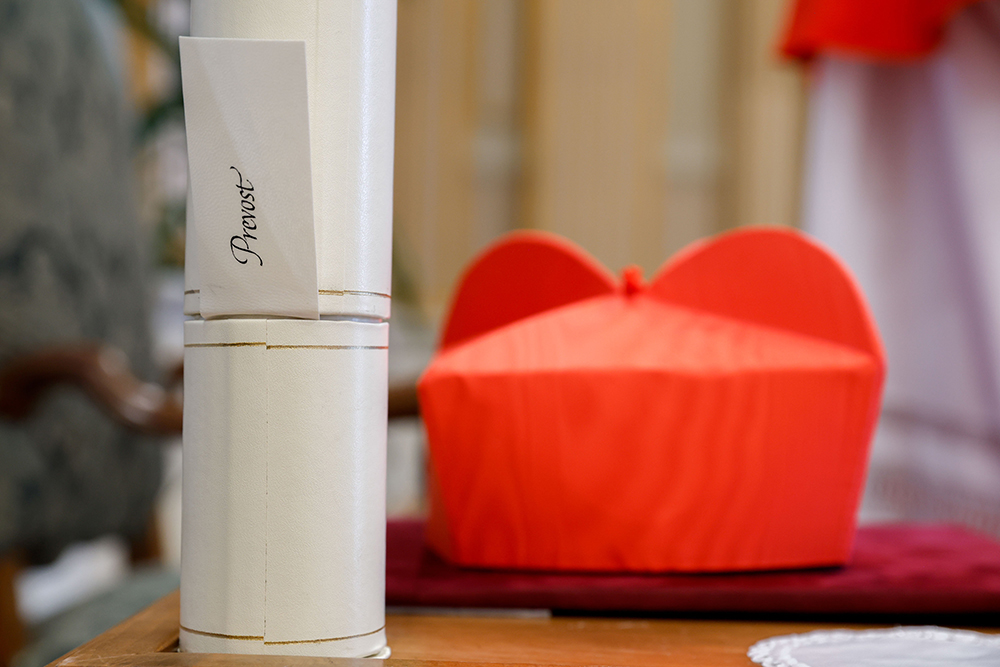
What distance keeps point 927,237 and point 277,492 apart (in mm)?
1134

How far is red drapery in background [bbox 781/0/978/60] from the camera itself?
1.01m

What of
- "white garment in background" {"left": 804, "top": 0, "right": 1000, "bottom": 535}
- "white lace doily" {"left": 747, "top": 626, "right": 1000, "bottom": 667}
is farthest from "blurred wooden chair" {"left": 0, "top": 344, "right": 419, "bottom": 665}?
"white garment in background" {"left": 804, "top": 0, "right": 1000, "bottom": 535}

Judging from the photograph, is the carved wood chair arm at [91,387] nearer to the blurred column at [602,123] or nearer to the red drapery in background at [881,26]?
the red drapery in background at [881,26]

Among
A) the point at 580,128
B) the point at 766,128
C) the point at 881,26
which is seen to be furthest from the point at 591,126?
the point at 881,26

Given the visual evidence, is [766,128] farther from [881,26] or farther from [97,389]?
[97,389]

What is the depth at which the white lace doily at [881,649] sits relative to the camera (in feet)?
1.04

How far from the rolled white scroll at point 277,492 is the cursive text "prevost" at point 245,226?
0.08 feet

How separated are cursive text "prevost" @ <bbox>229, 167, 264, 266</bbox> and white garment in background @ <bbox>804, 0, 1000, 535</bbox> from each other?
3.02 ft

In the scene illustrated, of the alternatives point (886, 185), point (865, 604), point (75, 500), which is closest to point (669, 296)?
point (865, 604)

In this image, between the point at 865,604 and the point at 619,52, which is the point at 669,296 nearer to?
the point at 865,604

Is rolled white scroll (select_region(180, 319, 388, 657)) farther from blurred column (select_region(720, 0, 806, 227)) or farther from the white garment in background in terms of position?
blurred column (select_region(720, 0, 806, 227))

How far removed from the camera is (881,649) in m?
0.34

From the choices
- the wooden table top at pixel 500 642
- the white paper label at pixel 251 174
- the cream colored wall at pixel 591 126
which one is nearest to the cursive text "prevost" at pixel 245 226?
the white paper label at pixel 251 174

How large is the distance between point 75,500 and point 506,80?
4.09 ft
